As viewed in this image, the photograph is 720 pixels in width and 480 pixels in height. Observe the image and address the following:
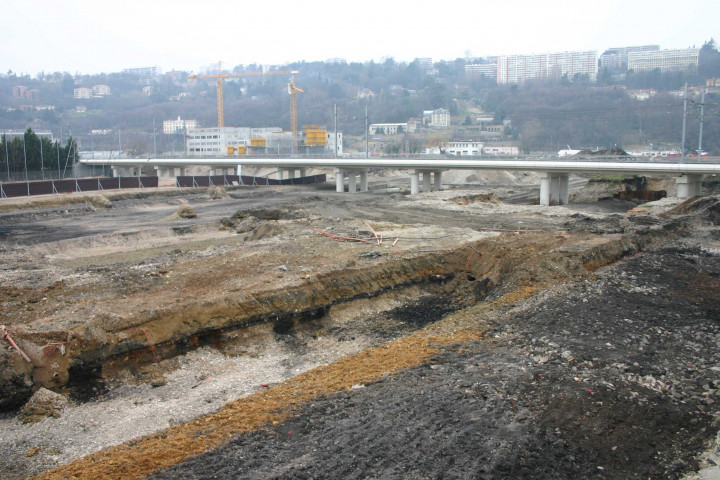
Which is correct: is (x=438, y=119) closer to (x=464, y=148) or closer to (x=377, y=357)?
(x=464, y=148)

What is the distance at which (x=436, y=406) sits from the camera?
32.5ft

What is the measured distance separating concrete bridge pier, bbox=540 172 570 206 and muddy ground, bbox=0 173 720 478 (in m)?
19.4

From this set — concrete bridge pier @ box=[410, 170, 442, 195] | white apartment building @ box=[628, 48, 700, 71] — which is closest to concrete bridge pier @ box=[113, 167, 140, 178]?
concrete bridge pier @ box=[410, 170, 442, 195]

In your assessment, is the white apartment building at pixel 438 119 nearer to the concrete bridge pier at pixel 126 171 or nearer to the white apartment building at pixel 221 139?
the white apartment building at pixel 221 139

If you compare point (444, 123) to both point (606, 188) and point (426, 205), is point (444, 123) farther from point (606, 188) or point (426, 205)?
point (426, 205)

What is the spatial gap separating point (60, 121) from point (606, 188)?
18368 centimetres

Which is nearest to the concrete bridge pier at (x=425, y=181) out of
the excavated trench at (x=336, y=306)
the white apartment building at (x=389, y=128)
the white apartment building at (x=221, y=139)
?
the excavated trench at (x=336, y=306)

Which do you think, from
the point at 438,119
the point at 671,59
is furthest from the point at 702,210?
the point at 671,59

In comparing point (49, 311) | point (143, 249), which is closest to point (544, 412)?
point (49, 311)

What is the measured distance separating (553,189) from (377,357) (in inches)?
1463

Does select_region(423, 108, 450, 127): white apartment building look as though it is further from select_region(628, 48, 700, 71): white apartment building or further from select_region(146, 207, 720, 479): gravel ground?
select_region(146, 207, 720, 479): gravel ground

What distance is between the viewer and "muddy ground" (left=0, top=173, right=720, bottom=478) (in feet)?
28.4

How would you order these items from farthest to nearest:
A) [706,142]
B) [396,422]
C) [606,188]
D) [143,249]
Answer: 1. [706,142]
2. [606,188]
3. [143,249]
4. [396,422]

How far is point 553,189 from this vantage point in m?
46.4
